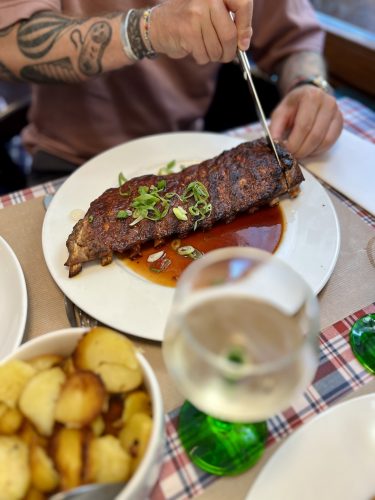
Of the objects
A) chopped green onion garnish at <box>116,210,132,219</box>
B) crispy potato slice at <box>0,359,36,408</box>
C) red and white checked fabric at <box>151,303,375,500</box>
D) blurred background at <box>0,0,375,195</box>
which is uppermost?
crispy potato slice at <box>0,359,36,408</box>

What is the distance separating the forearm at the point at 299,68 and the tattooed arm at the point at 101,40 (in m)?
0.71

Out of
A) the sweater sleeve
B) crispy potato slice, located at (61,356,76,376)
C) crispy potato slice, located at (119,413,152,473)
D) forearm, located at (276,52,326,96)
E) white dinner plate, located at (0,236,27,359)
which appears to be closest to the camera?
crispy potato slice, located at (119,413,152,473)

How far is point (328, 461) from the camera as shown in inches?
37.4

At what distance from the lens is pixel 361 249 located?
155 cm

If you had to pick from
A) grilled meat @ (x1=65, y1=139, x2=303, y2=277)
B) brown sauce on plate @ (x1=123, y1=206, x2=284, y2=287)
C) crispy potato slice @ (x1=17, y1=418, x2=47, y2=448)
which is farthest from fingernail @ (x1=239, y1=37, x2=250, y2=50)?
crispy potato slice @ (x1=17, y1=418, x2=47, y2=448)

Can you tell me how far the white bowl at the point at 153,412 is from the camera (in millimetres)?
751

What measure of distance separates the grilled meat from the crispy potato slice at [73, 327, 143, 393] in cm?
54

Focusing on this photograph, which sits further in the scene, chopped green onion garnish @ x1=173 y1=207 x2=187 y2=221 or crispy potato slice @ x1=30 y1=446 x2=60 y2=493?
chopped green onion garnish @ x1=173 y1=207 x2=187 y2=221

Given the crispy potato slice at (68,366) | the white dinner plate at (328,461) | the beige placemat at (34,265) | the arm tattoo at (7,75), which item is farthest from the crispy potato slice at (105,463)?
the arm tattoo at (7,75)

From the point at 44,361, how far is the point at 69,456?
250 mm

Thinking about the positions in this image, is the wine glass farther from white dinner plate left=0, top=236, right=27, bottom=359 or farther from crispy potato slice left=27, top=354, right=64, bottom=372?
white dinner plate left=0, top=236, right=27, bottom=359

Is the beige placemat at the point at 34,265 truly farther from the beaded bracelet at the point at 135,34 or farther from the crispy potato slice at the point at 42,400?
the beaded bracelet at the point at 135,34

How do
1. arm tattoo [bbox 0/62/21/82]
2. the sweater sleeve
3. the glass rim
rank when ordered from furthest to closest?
the sweater sleeve, arm tattoo [bbox 0/62/21/82], the glass rim

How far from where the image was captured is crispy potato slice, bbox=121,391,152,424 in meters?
0.85
